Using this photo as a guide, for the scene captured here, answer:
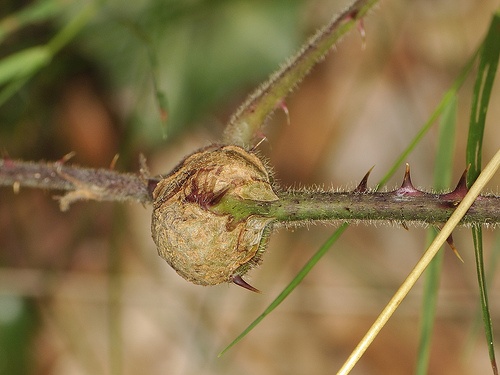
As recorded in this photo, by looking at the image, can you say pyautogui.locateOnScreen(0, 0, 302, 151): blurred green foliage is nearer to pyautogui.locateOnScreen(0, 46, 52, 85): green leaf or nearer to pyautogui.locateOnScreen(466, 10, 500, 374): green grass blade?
pyautogui.locateOnScreen(0, 46, 52, 85): green leaf

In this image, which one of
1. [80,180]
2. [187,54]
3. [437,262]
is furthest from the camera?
[187,54]

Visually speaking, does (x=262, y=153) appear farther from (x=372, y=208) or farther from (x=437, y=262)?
(x=372, y=208)

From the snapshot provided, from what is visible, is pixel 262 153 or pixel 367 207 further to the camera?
pixel 262 153

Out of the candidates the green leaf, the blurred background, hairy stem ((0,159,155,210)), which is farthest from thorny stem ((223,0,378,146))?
the blurred background

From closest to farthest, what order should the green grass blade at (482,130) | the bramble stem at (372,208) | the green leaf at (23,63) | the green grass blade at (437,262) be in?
the bramble stem at (372,208) → the green grass blade at (482,130) → the green grass blade at (437,262) → the green leaf at (23,63)

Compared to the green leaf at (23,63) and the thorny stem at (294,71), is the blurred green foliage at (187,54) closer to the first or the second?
the green leaf at (23,63)

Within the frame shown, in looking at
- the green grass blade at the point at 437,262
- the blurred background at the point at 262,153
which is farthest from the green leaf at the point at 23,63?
the green grass blade at the point at 437,262

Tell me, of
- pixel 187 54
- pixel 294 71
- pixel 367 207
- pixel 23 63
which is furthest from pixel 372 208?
pixel 187 54
